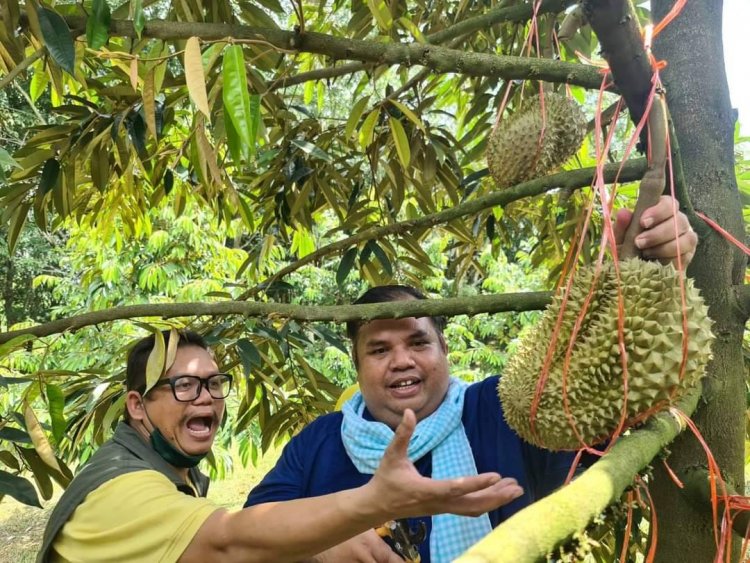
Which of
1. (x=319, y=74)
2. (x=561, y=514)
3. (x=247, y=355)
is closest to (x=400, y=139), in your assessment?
(x=319, y=74)

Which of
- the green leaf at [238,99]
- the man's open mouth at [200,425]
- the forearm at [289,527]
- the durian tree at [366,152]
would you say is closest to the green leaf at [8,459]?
the durian tree at [366,152]

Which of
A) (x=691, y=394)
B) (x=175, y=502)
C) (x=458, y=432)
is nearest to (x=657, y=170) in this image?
(x=691, y=394)

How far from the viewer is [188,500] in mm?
956

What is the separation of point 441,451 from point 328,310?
358 millimetres

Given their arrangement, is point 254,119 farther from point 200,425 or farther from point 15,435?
point 200,425

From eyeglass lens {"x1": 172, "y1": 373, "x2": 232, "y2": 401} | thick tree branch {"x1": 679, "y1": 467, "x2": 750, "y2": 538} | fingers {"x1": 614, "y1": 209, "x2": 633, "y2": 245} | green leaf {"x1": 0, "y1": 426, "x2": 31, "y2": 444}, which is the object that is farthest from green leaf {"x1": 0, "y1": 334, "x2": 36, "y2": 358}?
thick tree branch {"x1": 679, "y1": 467, "x2": 750, "y2": 538}

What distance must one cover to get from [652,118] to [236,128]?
0.45 metres

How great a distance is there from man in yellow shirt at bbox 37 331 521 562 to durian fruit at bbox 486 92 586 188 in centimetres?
55

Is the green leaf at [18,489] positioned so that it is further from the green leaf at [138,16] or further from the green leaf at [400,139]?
the green leaf at [400,139]

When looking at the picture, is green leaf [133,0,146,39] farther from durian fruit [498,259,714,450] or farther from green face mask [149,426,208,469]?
green face mask [149,426,208,469]

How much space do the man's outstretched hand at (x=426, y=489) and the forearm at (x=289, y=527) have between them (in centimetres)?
3

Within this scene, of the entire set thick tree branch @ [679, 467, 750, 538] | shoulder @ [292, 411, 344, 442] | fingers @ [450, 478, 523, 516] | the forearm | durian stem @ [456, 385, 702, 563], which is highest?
shoulder @ [292, 411, 344, 442]

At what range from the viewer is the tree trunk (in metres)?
0.85

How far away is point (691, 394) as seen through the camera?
779 mm
